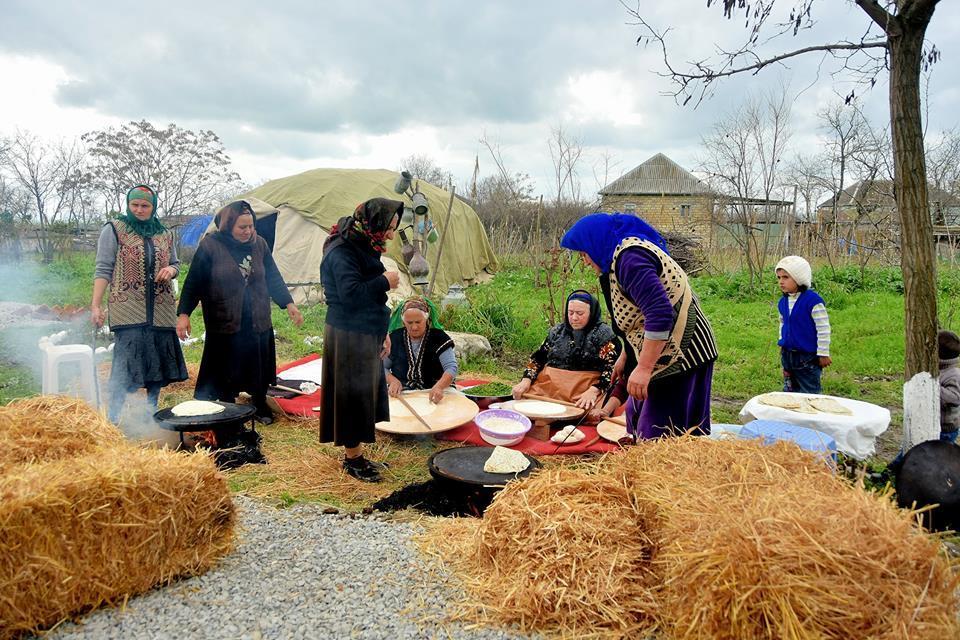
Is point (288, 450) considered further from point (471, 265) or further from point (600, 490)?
point (471, 265)

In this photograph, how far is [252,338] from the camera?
15.7 ft

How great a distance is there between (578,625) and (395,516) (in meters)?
1.37

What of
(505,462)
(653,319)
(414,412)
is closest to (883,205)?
(414,412)

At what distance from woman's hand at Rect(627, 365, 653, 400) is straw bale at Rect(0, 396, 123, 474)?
7.34 feet

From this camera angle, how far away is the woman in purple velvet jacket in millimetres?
2645

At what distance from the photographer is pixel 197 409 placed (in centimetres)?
364

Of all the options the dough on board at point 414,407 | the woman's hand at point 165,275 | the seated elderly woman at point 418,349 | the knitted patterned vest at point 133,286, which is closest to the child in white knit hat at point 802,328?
the seated elderly woman at point 418,349

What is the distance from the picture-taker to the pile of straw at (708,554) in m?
1.58

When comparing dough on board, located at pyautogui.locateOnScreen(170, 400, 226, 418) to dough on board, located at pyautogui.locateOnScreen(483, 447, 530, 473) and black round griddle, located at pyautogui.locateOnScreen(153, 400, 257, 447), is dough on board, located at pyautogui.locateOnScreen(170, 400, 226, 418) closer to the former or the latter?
black round griddle, located at pyautogui.locateOnScreen(153, 400, 257, 447)

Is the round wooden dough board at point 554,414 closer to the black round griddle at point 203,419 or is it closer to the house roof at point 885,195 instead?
the black round griddle at point 203,419

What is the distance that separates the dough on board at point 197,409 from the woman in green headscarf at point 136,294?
74 centimetres

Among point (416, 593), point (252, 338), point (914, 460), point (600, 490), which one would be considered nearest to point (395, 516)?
point (416, 593)

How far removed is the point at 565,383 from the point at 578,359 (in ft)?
0.73

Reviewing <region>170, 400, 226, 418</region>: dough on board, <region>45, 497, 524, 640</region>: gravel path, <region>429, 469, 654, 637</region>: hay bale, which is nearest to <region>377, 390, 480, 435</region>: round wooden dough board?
<region>170, 400, 226, 418</region>: dough on board
